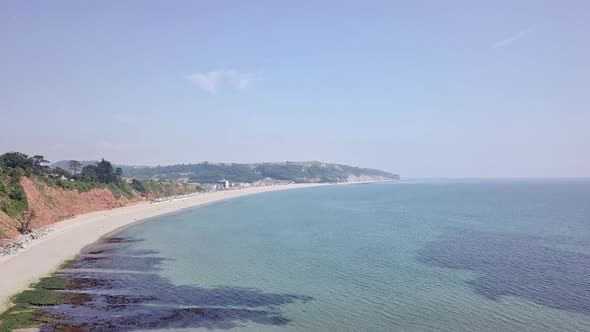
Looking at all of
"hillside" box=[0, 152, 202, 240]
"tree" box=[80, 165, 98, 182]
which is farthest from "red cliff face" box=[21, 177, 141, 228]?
"tree" box=[80, 165, 98, 182]

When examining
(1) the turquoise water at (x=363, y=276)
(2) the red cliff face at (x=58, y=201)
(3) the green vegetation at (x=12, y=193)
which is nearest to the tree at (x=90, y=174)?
(2) the red cliff face at (x=58, y=201)

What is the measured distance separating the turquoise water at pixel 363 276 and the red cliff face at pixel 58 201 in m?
9.55

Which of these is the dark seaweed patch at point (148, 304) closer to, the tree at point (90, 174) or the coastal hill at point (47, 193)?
the coastal hill at point (47, 193)

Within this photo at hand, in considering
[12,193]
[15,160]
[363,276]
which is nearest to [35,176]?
[15,160]

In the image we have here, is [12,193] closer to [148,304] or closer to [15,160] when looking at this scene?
[15,160]

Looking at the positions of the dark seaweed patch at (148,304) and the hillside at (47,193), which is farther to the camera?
the hillside at (47,193)

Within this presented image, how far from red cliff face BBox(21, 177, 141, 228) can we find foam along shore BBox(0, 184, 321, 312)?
1.62 meters

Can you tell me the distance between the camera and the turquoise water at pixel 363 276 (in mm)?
22469

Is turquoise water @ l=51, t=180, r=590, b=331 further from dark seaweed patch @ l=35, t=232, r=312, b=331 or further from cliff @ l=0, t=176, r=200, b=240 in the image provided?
cliff @ l=0, t=176, r=200, b=240

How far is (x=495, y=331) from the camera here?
67.5ft

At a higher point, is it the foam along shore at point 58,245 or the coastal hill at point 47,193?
the coastal hill at point 47,193

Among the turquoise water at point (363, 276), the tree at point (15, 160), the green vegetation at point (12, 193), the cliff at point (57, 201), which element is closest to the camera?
the turquoise water at point (363, 276)

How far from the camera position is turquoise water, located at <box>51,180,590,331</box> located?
22469 mm

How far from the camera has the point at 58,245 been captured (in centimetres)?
4169
